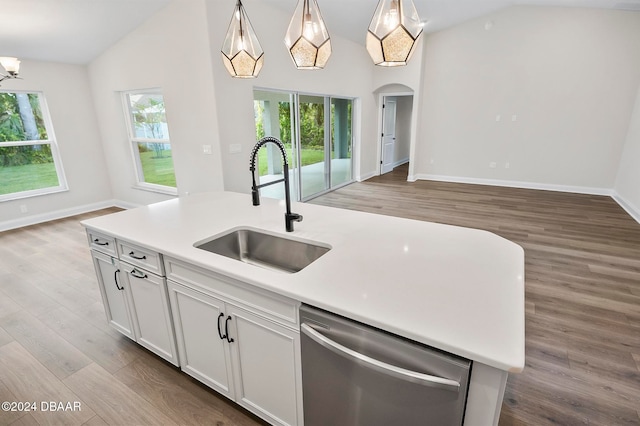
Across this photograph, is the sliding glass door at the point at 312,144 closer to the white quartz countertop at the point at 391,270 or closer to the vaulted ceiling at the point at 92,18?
the vaulted ceiling at the point at 92,18

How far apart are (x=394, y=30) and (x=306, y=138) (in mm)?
4060

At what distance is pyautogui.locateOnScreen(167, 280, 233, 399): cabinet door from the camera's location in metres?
1.52

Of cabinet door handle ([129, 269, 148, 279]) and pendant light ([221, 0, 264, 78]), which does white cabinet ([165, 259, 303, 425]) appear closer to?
cabinet door handle ([129, 269, 148, 279])

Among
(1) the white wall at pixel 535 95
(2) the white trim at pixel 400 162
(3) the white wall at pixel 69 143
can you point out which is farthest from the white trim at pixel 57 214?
(2) the white trim at pixel 400 162

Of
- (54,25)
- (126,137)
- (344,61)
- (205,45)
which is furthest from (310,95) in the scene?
(54,25)

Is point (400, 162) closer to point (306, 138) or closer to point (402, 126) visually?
point (402, 126)

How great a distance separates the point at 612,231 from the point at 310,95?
4780 millimetres

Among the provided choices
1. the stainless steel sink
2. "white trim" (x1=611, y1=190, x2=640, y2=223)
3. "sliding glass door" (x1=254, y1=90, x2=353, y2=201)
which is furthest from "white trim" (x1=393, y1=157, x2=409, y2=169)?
the stainless steel sink

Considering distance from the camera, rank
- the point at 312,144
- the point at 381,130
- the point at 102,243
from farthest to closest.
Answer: the point at 381,130 < the point at 312,144 < the point at 102,243

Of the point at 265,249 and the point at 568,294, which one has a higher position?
the point at 265,249

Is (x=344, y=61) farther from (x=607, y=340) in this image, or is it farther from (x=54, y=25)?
(x=607, y=340)

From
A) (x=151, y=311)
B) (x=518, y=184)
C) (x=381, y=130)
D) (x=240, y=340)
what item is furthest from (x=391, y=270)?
(x=381, y=130)

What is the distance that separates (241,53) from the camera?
1.88 meters

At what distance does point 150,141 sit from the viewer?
4883 mm
